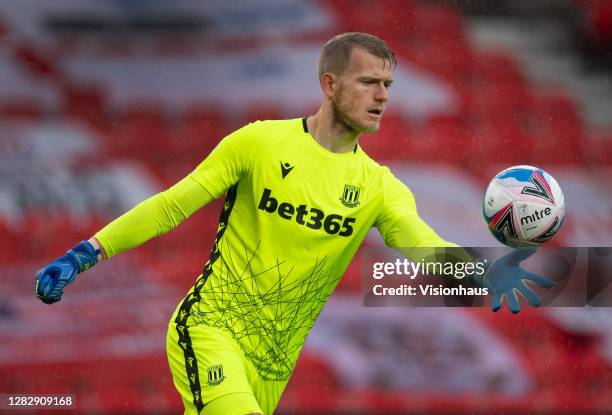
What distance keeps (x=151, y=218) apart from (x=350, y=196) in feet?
2.71

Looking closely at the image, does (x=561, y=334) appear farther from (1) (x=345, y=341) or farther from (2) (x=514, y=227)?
(2) (x=514, y=227)

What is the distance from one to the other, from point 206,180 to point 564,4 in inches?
332

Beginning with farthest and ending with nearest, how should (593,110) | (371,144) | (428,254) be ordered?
(593,110)
(371,144)
(428,254)

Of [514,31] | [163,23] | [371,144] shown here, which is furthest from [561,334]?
[163,23]

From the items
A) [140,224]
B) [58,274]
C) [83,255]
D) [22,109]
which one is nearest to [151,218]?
[140,224]

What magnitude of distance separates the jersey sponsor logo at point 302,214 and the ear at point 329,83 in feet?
1.61

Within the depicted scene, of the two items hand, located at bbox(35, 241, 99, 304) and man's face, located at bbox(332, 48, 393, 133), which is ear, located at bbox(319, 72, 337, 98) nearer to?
man's face, located at bbox(332, 48, 393, 133)

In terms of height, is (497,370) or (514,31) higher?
(514,31)

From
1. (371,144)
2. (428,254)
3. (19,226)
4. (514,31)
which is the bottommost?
(19,226)

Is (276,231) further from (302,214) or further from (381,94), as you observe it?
(381,94)

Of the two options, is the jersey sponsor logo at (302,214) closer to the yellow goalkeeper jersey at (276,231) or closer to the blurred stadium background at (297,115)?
the yellow goalkeeper jersey at (276,231)

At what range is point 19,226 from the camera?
9.42 m

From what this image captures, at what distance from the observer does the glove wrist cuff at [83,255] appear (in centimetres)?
381

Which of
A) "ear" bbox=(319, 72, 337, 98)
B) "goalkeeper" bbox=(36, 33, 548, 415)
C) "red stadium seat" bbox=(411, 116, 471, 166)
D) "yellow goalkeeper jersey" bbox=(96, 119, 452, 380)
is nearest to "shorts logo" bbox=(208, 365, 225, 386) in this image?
"goalkeeper" bbox=(36, 33, 548, 415)
